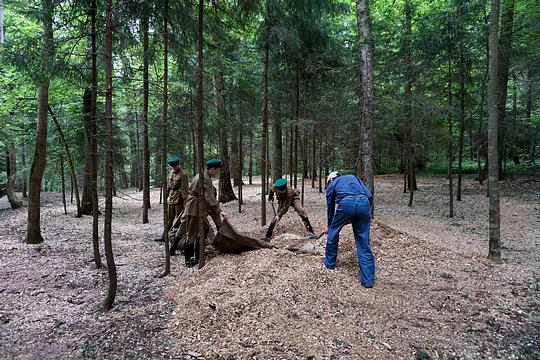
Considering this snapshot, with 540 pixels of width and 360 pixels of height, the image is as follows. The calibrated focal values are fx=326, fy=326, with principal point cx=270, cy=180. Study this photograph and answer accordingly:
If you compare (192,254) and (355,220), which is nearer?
(355,220)

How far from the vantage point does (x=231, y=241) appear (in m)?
5.72

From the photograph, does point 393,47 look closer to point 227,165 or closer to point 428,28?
point 428,28

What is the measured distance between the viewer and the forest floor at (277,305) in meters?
3.17

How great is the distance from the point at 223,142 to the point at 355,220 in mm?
9209

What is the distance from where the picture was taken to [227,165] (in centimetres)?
1361

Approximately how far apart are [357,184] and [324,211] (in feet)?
21.1

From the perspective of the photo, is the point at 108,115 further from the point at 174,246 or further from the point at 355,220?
the point at 355,220

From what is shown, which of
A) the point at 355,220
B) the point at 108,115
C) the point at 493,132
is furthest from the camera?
the point at 493,132

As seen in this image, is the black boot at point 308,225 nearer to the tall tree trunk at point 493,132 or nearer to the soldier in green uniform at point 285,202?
the soldier in green uniform at point 285,202

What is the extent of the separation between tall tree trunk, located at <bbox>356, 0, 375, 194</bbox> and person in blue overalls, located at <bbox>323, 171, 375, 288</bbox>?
3732 millimetres

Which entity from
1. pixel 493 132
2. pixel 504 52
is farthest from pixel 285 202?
pixel 504 52

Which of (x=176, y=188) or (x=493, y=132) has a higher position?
(x=493, y=132)

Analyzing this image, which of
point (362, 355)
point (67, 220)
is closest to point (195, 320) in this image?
point (362, 355)

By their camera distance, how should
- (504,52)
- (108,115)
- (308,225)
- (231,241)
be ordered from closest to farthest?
(108,115)
(231,241)
(308,225)
(504,52)
